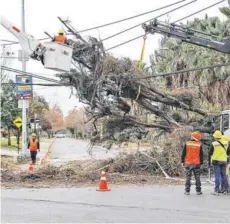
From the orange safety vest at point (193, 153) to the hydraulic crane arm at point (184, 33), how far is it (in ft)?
11.5

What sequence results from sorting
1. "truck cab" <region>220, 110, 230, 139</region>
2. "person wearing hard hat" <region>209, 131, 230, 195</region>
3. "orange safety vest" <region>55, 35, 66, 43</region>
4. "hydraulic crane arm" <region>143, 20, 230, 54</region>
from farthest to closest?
1. "truck cab" <region>220, 110, 230, 139</region>
2. "hydraulic crane arm" <region>143, 20, 230, 54</region>
3. "orange safety vest" <region>55, 35, 66, 43</region>
4. "person wearing hard hat" <region>209, 131, 230, 195</region>

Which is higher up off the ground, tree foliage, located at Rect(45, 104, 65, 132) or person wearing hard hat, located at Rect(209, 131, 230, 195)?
tree foliage, located at Rect(45, 104, 65, 132)

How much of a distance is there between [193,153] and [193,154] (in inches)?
1.0

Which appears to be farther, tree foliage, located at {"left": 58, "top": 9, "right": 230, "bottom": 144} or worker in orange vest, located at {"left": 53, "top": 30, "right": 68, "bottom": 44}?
tree foliage, located at {"left": 58, "top": 9, "right": 230, "bottom": 144}

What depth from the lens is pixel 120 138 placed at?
18.3 m

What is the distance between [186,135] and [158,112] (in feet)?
6.91

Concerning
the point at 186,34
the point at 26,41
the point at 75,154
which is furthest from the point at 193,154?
the point at 75,154

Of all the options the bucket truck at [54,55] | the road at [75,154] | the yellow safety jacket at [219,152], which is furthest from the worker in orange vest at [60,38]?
the road at [75,154]

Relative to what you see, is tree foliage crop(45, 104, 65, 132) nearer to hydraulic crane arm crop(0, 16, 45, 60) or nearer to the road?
the road

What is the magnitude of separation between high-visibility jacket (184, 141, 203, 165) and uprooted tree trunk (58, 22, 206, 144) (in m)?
4.54

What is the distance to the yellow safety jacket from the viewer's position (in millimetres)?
12188

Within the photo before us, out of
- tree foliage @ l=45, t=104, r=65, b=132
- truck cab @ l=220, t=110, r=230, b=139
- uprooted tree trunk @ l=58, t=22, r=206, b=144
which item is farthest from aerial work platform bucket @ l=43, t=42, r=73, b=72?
tree foliage @ l=45, t=104, r=65, b=132

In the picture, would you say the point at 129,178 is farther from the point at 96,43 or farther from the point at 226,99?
the point at 226,99

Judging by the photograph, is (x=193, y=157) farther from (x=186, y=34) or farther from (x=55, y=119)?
(x=55, y=119)
